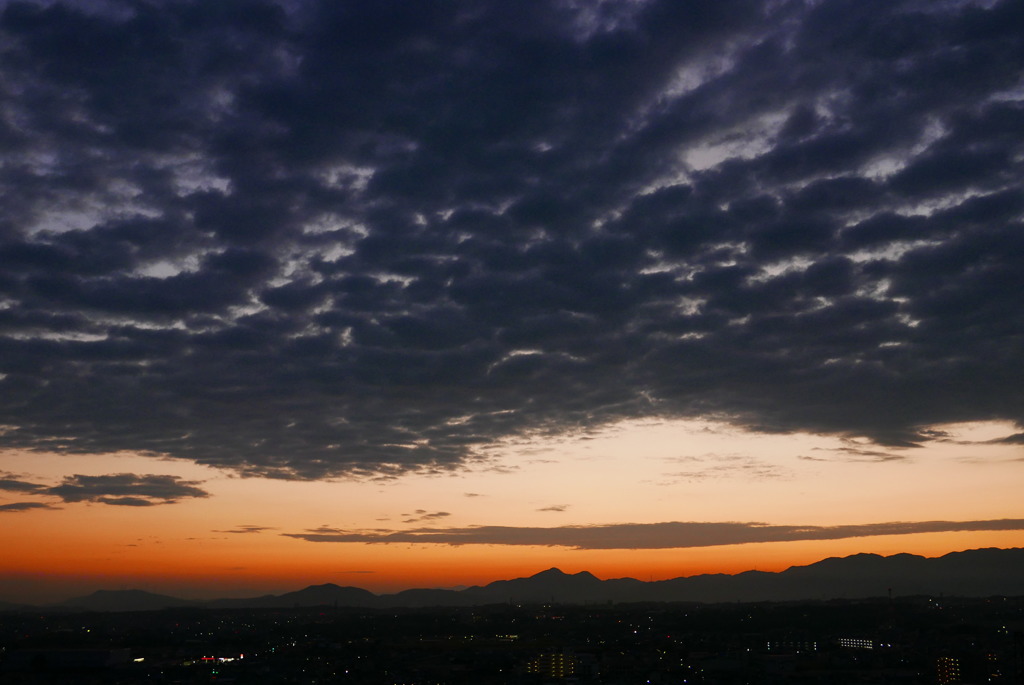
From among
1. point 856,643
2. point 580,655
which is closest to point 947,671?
point 580,655

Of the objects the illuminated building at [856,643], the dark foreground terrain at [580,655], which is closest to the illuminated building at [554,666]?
the dark foreground terrain at [580,655]

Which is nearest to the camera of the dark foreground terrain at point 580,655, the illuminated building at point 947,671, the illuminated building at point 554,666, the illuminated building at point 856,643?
the illuminated building at point 947,671

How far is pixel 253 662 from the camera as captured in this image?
3022 inches

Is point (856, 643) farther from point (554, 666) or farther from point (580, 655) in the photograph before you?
point (554, 666)

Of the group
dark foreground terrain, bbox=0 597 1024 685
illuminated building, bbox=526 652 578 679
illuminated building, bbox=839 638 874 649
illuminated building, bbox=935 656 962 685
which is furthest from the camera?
illuminated building, bbox=839 638 874 649

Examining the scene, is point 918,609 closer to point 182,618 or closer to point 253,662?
point 253,662

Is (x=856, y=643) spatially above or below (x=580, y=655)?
below

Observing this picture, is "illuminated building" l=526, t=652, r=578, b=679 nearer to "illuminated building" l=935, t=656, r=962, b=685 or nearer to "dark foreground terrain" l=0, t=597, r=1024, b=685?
"dark foreground terrain" l=0, t=597, r=1024, b=685

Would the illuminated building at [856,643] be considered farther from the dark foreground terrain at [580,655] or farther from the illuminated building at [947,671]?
the illuminated building at [947,671]

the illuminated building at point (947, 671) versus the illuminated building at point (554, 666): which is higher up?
the illuminated building at point (947, 671)

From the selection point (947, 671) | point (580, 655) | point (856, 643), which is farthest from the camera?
point (856, 643)

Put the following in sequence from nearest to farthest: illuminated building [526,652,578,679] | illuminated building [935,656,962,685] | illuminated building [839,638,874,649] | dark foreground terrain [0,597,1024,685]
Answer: illuminated building [935,656,962,685]
dark foreground terrain [0,597,1024,685]
illuminated building [526,652,578,679]
illuminated building [839,638,874,649]

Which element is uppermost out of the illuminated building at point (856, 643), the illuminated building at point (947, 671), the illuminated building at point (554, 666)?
the illuminated building at point (947, 671)

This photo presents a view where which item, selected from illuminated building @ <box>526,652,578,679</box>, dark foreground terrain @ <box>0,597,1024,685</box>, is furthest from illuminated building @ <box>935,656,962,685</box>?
illuminated building @ <box>526,652,578,679</box>
